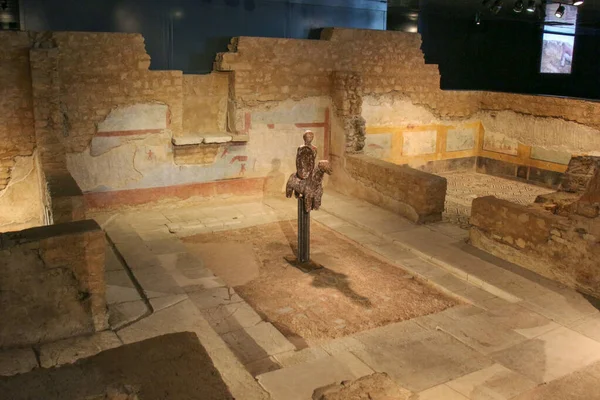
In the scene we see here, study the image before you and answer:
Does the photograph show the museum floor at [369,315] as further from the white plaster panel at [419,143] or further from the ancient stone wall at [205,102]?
the white plaster panel at [419,143]

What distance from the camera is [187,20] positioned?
9.16 metres

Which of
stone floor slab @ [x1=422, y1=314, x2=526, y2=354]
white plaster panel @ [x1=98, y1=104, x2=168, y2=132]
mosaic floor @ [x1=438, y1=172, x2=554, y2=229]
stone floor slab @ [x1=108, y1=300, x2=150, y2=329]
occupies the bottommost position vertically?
stone floor slab @ [x1=422, y1=314, x2=526, y2=354]

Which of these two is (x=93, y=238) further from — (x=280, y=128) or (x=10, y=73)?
(x=280, y=128)

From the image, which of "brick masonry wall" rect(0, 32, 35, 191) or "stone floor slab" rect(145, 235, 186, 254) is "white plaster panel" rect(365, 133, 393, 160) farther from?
"brick masonry wall" rect(0, 32, 35, 191)

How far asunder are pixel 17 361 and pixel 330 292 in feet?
9.86

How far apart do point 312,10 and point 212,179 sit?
12.3ft

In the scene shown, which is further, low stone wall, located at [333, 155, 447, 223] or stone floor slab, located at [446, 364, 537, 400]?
low stone wall, located at [333, 155, 447, 223]

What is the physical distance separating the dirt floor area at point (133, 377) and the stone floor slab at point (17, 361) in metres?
0.10

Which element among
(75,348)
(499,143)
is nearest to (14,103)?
(75,348)

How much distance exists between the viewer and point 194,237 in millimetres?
7523

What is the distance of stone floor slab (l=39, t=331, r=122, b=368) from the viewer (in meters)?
4.28

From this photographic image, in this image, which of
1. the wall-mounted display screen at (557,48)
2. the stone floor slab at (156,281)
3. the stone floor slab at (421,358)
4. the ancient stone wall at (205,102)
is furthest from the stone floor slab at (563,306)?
the wall-mounted display screen at (557,48)

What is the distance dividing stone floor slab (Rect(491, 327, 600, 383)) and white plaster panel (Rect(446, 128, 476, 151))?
7.12m

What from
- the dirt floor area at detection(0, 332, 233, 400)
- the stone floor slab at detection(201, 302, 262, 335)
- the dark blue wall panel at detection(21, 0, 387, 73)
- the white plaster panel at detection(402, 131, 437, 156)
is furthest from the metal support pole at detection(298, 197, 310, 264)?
the white plaster panel at detection(402, 131, 437, 156)
